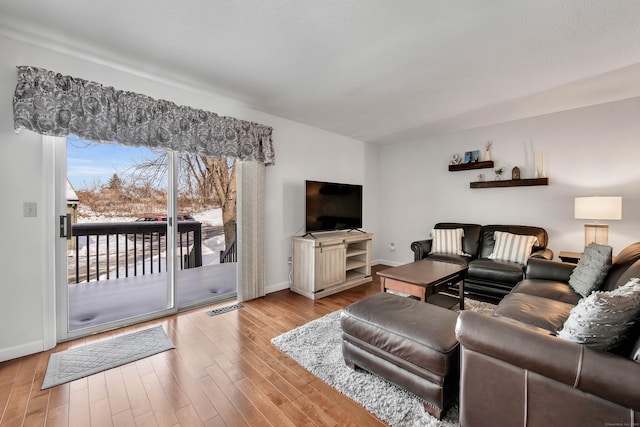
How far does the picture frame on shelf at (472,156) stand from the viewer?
4.17m

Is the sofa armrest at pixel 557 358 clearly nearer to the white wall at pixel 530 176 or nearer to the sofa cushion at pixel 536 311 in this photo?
the sofa cushion at pixel 536 311

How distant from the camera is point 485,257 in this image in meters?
3.70

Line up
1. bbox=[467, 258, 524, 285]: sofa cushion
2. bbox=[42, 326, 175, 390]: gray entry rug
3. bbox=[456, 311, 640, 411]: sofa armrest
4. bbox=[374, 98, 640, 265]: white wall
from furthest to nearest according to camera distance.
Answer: bbox=[374, 98, 640, 265]: white wall → bbox=[467, 258, 524, 285]: sofa cushion → bbox=[42, 326, 175, 390]: gray entry rug → bbox=[456, 311, 640, 411]: sofa armrest

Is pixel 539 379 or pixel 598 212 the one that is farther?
pixel 598 212

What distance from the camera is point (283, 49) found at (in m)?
2.15

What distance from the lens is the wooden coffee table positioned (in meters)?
2.42

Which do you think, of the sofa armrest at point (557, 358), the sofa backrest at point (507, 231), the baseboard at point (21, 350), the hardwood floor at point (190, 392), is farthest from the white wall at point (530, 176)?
the baseboard at point (21, 350)

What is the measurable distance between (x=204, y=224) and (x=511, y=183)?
4223 millimetres

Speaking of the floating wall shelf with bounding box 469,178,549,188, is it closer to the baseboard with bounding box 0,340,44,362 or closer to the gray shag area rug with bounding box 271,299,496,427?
the gray shag area rug with bounding box 271,299,496,427

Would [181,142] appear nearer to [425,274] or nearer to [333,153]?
[333,153]

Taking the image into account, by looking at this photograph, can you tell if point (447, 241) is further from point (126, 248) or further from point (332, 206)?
point (126, 248)

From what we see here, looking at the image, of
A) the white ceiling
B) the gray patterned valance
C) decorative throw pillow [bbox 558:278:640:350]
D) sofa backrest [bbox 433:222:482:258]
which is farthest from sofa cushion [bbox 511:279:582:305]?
the gray patterned valance

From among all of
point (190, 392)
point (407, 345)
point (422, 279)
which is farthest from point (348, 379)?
point (422, 279)

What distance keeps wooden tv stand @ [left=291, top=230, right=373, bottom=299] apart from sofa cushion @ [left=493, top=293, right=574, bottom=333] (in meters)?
1.98
